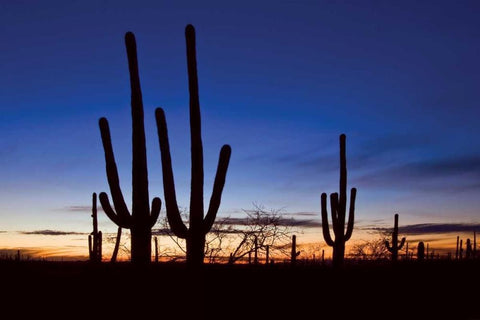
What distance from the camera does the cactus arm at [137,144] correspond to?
1091 cm

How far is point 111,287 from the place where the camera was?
12289 mm

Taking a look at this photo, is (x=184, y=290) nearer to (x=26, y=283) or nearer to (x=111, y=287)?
(x=111, y=287)

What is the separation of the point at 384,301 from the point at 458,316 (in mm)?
1705

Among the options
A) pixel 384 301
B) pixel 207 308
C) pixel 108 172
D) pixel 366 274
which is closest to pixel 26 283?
pixel 108 172

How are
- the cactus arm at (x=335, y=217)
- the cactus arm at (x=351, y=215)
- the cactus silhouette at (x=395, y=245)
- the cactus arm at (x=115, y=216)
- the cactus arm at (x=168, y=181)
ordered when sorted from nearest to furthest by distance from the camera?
the cactus arm at (x=168, y=181), the cactus arm at (x=115, y=216), the cactus arm at (x=335, y=217), the cactus arm at (x=351, y=215), the cactus silhouette at (x=395, y=245)

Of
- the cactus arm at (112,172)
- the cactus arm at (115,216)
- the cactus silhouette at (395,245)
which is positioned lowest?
the cactus silhouette at (395,245)

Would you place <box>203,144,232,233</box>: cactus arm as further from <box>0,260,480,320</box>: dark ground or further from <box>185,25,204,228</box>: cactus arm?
<box>0,260,480,320</box>: dark ground

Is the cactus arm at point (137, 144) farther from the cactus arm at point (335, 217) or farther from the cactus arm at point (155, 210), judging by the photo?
the cactus arm at point (335, 217)

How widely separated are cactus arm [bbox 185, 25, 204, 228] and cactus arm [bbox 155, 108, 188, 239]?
27cm

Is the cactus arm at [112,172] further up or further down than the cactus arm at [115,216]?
further up

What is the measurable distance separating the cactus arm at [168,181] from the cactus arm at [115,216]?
0.93 m

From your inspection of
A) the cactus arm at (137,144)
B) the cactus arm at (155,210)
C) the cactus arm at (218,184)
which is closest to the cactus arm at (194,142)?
the cactus arm at (218,184)

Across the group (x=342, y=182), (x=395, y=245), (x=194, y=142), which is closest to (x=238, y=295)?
(x=194, y=142)

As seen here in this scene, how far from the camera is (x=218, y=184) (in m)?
11.2
